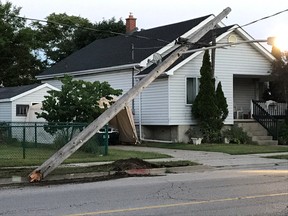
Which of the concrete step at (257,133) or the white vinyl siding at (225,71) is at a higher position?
the white vinyl siding at (225,71)

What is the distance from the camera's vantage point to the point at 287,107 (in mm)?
28938

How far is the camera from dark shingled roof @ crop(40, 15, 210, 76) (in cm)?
2924

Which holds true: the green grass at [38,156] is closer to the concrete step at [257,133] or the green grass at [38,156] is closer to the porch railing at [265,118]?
the concrete step at [257,133]

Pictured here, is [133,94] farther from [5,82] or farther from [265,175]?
[5,82]

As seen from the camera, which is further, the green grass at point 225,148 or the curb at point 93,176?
the green grass at point 225,148

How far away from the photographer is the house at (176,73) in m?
26.2

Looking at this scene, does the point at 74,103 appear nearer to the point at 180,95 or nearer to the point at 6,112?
the point at 180,95

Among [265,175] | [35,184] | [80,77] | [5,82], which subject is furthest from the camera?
[5,82]

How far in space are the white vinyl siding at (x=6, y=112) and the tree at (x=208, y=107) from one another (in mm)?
10901

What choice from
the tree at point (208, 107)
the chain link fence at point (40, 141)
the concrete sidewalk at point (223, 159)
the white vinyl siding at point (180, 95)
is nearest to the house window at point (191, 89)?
the white vinyl siding at point (180, 95)

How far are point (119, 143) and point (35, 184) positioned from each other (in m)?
14.0

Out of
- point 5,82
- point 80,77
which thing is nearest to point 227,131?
point 80,77

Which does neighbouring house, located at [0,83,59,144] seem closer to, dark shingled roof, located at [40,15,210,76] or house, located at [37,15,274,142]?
house, located at [37,15,274,142]

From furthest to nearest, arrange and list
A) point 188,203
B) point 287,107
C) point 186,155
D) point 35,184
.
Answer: point 287,107
point 186,155
point 35,184
point 188,203
